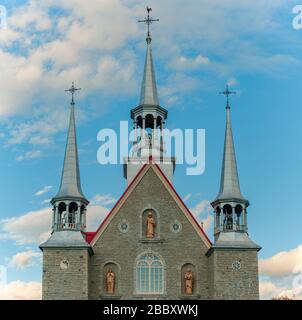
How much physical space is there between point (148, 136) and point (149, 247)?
9963mm

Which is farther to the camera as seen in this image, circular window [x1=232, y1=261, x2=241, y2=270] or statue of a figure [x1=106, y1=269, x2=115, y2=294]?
statue of a figure [x1=106, y1=269, x2=115, y2=294]

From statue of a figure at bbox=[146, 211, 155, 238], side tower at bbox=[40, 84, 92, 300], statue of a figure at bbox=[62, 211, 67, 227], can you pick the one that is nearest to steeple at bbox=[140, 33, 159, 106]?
side tower at bbox=[40, 84, 92, 300]

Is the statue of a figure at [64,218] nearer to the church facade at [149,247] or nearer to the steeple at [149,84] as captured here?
the church facade at [149,247]

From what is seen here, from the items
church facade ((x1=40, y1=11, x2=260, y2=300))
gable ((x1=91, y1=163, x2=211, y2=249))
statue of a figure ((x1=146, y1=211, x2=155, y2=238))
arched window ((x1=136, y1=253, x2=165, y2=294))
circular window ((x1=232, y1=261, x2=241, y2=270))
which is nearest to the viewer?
church facade ((x1=40, y1=11, x2=260, y2=300))

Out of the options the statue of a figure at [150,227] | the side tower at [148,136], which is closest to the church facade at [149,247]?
the statue of a figure at [150,227]

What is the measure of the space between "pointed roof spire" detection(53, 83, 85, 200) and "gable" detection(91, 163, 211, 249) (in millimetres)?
2378

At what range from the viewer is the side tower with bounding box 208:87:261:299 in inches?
1697

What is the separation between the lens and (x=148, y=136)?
2074 inches

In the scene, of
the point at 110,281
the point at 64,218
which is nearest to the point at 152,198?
the point at 64,218

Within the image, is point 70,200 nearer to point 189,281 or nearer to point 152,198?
point 152,198

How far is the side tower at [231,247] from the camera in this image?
43094mm

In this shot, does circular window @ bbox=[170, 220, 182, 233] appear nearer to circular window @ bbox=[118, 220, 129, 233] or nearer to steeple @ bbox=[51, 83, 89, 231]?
circular window @ bbox=[118, 220, 129, 233]
